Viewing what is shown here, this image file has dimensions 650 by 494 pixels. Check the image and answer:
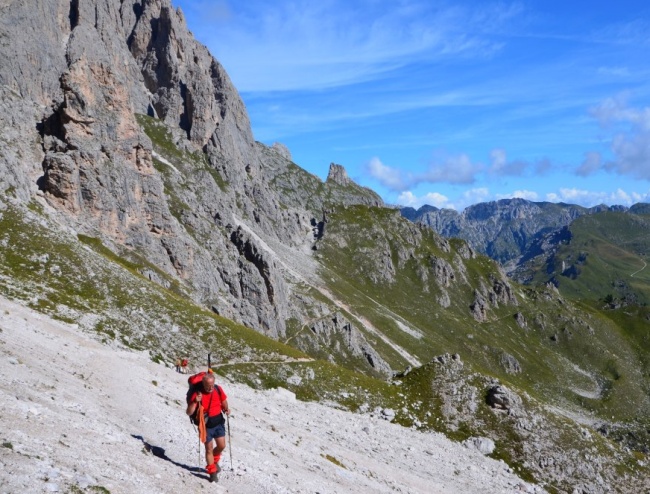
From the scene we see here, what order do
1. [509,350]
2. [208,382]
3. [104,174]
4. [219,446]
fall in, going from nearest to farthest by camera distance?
[208,382], [219,446], [104,174], [509,350]

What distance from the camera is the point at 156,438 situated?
70.2ft

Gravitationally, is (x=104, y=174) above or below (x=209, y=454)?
above

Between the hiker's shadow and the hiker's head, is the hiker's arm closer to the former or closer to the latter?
the hiker's head

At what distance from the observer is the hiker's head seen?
1731 centimetres

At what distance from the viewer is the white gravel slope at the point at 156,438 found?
15281 mm

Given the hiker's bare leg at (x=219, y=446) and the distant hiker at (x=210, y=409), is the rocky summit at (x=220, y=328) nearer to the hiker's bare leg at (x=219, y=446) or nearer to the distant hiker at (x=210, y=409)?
the distant hiker at (x=210, y=409)

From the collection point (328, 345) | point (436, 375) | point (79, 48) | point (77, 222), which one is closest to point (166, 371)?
point (436, 375)

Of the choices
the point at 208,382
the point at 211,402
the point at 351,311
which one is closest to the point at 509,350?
the point at 351,311

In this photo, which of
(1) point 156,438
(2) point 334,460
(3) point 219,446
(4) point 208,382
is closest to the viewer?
(4) point 208,382

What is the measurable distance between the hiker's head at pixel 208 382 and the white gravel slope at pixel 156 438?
312cm

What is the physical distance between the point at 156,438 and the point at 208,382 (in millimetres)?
6323

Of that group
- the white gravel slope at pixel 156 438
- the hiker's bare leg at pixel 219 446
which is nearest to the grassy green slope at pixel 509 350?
the white gravel slope at pixel 156 438

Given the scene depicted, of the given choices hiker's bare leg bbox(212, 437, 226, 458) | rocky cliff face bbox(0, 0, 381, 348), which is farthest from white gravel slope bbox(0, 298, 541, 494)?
rocky cliff face bbox(0, 0, 381, 348)

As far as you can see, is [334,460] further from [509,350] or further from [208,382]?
[509,350]
